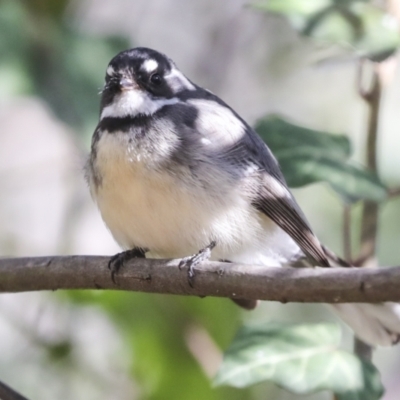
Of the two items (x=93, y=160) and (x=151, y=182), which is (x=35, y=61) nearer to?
(x=93, y=160)

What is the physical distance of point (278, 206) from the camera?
2.74 metres

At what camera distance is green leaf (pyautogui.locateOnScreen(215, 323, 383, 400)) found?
227 centimetres

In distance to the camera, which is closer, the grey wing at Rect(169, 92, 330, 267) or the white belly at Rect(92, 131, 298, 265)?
the white belly at Rect(92, 131, 298, 265)

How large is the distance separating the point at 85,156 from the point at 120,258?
0.68 m

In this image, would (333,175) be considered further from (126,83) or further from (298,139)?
(126,83)

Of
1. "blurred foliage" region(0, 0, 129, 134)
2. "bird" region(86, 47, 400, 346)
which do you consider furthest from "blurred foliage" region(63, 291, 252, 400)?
"blurred foliage" region(0, 0, 129, 134)

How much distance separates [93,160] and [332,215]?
6.65 ft

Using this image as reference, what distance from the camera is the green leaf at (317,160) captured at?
2459 mm

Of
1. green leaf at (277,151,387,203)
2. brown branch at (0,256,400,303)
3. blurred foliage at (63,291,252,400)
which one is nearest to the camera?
brown branch at (0,256,400,303)

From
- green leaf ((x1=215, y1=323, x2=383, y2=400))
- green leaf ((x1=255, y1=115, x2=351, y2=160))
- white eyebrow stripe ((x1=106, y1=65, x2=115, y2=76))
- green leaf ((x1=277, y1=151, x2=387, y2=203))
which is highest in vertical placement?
white eyebrow stripe ((x1=106, y1=65, x2=115, y2=76))

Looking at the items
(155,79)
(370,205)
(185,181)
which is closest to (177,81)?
(155,79)

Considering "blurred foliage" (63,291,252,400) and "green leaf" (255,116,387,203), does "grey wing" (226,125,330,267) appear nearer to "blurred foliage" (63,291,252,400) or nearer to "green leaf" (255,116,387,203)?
"green leaf" (255,116,387,203)

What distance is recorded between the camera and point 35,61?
308cm

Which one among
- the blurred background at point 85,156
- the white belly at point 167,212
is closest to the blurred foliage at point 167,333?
the blurred background at point 85,156
